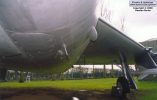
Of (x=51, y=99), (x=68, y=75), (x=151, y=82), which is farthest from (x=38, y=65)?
(x=68, y=75)

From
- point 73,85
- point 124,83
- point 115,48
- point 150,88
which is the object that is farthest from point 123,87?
point 73,85

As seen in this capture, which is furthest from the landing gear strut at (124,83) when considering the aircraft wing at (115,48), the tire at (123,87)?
the aircraft wing at (115,48)

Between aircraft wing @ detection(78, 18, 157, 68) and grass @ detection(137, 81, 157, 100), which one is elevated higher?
aircraft wing @ detection(78, 18, 157, 68)

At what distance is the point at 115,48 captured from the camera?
11.9 metres

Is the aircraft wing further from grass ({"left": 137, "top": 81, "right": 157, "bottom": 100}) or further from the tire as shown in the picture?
grass ({"left": 137, "top": 81, "right": 157, "bottom": 100})

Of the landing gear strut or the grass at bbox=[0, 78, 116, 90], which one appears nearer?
the landing gear strut

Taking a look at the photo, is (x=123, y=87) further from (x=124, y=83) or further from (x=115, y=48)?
(x=115, y=48)

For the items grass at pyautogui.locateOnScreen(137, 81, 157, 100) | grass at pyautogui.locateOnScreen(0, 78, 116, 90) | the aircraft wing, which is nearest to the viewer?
grass at pyautogui.locateOnScreen(137, 81, 157, 100)

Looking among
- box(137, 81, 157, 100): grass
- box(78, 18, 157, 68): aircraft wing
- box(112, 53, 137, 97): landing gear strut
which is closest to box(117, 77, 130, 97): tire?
box(112, 53, 137, 97): landing gear strut

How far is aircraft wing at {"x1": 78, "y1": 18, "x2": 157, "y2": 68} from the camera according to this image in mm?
10759

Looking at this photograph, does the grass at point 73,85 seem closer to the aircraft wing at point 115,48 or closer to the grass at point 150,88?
the aircraft wing at point 115,48

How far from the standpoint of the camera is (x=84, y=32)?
688cm

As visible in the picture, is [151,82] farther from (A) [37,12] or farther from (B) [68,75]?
(B) [68,75]

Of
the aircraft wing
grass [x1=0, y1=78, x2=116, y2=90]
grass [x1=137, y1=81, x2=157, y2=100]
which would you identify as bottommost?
grass [x1=137, y1=81, x2=157, y2=100]
